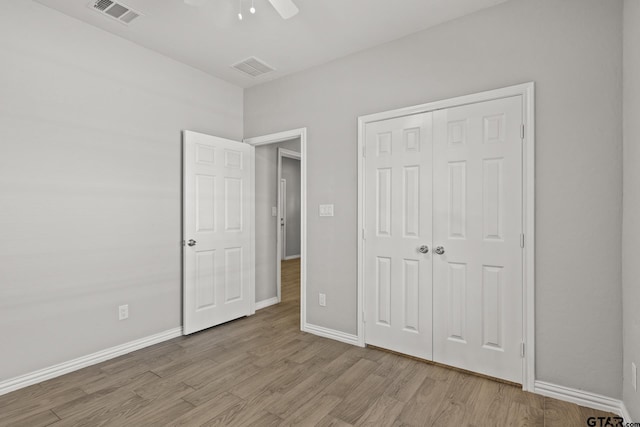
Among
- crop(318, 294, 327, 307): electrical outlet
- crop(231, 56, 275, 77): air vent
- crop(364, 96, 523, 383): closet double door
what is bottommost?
crop(318, 294, 327, 307): electrical outlet

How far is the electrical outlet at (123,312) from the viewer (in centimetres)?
285

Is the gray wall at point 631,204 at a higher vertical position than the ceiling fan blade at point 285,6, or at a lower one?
lower

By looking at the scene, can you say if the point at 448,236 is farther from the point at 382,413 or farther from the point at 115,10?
the point at 115,10

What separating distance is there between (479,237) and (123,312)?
3.07m

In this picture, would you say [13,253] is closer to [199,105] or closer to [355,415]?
[199,105]

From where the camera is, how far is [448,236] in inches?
101

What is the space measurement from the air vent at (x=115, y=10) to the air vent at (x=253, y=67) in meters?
1.01

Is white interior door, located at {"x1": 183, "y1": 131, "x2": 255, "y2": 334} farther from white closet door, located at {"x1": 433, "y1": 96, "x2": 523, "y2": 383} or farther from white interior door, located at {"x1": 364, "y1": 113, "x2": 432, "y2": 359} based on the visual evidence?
white closet door, located at {"x1": 433, "y1": 96, "x2": 523, "y2": 383}

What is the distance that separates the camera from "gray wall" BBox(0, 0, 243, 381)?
230cm

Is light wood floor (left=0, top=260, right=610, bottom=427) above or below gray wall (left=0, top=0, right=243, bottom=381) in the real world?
below

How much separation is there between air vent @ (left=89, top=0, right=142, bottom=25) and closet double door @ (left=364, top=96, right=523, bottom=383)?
7.00 ft


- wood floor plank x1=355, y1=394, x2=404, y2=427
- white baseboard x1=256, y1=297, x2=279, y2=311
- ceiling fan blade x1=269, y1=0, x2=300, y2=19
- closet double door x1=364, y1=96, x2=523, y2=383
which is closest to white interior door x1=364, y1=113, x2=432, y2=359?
closet double door x1=364, y1=96, x2=523, y2=383

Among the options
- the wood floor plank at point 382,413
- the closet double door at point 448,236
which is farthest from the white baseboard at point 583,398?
the wood floor plank at point 382,413

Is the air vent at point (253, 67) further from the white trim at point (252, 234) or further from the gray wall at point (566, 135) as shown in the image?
the gray wall at point (566, 135)
